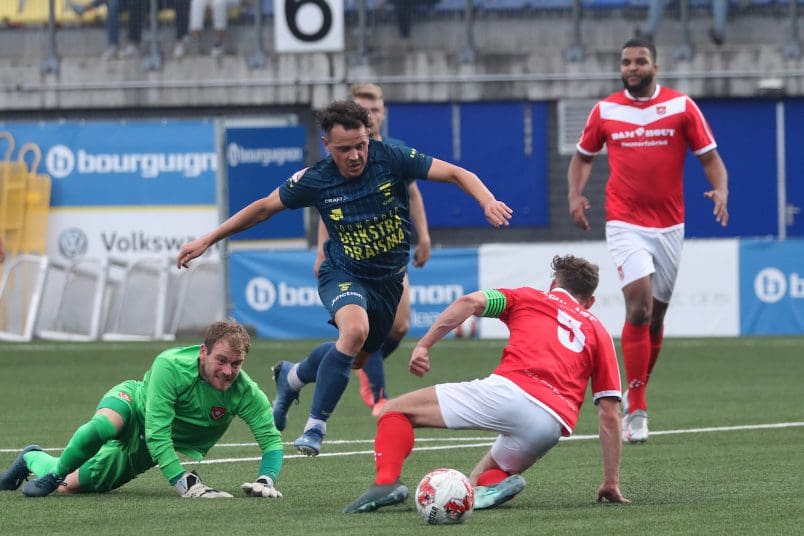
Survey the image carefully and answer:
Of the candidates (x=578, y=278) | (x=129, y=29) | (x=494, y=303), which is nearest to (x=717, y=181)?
(x=578, y=278)

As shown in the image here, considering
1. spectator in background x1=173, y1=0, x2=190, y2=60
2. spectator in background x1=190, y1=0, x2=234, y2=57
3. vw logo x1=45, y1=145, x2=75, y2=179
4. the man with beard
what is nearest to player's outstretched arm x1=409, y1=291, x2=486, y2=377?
the man with beard

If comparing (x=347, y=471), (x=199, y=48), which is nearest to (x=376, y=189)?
(x=347, y=471)

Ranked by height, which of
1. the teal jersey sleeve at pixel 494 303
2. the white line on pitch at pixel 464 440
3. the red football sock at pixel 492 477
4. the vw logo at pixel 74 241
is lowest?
the white line on pitch at pixel 464 440

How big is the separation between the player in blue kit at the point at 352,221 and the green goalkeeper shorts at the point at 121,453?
69 cm

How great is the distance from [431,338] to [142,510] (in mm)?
1506

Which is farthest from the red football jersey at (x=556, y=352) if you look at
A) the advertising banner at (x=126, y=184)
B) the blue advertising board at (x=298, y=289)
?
the advertising banner at (x=126, y=184)

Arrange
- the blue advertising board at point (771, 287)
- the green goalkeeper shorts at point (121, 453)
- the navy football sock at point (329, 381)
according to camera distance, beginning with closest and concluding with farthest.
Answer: the green goalkeeper shorts at point (121, 453), the navy football sock at point (329, 381), the blue advertising board at point (771, 287)

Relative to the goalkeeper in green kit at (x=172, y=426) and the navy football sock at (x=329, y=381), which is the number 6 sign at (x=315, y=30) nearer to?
the navy football sock at (x=329, y=381)

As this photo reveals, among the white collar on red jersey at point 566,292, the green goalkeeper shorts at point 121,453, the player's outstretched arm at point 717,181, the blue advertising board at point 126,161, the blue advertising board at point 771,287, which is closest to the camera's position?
the white collar on red jersey at point 566,292

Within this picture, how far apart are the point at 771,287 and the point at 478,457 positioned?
11742 millimetres

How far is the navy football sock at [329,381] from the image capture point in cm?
873

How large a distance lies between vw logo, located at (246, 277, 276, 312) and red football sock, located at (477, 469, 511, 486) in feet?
44.6

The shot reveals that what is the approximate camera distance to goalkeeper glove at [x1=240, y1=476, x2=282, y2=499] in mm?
7547

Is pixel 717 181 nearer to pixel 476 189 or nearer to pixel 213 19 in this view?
pixel 476 189
